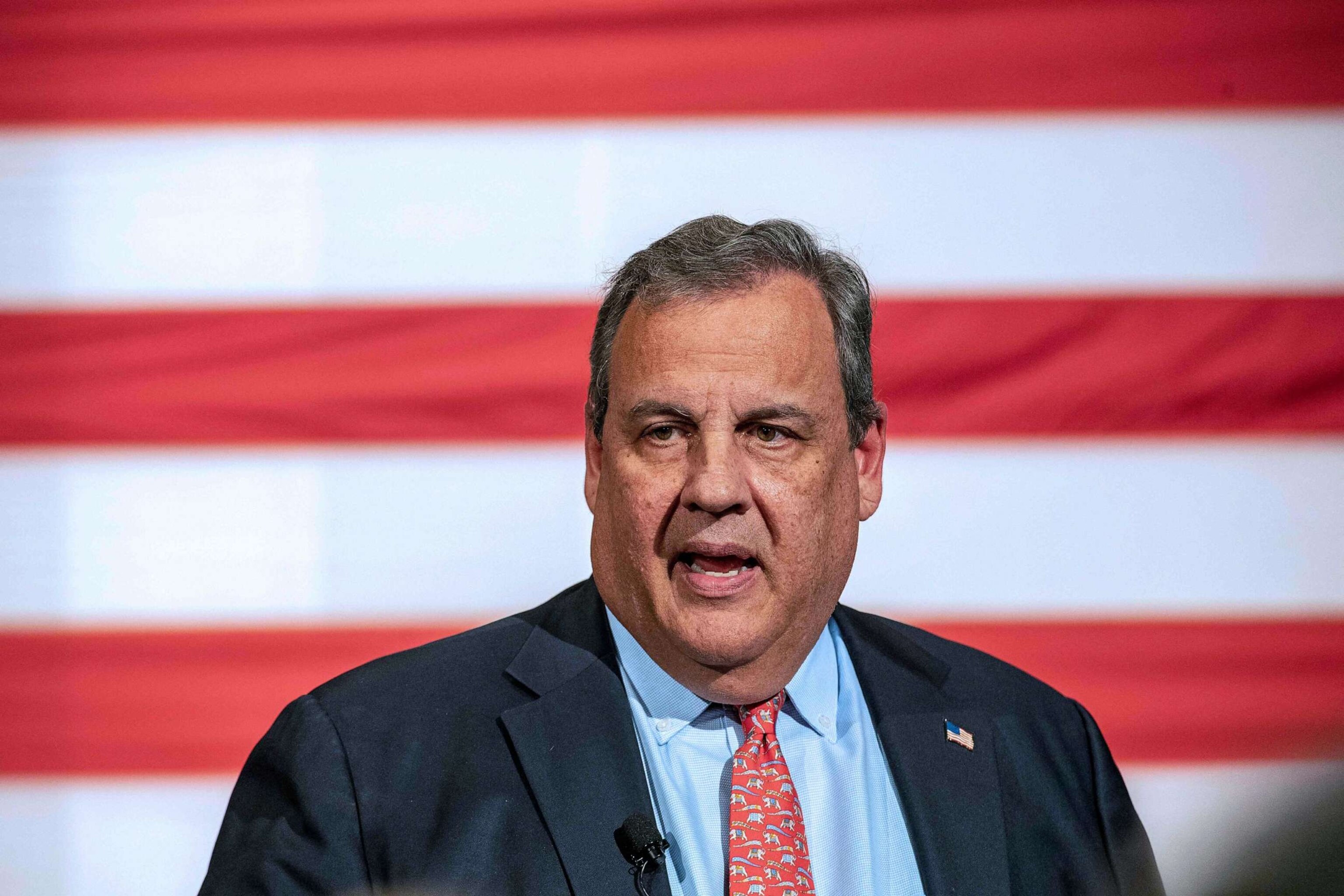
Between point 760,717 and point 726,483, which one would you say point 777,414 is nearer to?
point 726,483

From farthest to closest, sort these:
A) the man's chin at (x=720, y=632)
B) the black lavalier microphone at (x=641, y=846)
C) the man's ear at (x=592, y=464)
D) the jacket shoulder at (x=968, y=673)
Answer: the jacket shoulder at (x=968, y=673) → the man's ear at (x=592, y=464) → the man's chin at (x=720, y=632) → the black lavalier microphone at (x=641, y=846)

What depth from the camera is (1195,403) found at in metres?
2.93

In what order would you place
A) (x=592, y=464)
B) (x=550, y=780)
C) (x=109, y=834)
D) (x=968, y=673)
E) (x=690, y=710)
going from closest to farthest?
(x=550, y=780) < (x=690, y=710) < (x=592, y=464) < (x=968, y=673) < (x=109, y=834)

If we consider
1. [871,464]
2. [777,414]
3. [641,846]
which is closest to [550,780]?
[641,846]

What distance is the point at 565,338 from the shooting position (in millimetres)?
2879

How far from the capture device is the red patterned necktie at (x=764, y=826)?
191 centimetres

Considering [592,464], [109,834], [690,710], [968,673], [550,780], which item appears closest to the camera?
[550,780]

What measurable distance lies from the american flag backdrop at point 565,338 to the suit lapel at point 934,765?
631mm

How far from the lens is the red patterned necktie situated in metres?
1.91

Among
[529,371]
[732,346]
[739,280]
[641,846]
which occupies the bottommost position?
[641,846]

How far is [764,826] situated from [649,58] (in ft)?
5.70

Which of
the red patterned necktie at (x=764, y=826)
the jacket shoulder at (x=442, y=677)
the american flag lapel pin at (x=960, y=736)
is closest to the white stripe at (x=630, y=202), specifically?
the jacket shoulder at (x=442, y=677)

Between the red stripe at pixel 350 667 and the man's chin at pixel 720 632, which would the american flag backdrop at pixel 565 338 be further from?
the man's chin at pixel 720 632

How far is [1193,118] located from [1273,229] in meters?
0.31
